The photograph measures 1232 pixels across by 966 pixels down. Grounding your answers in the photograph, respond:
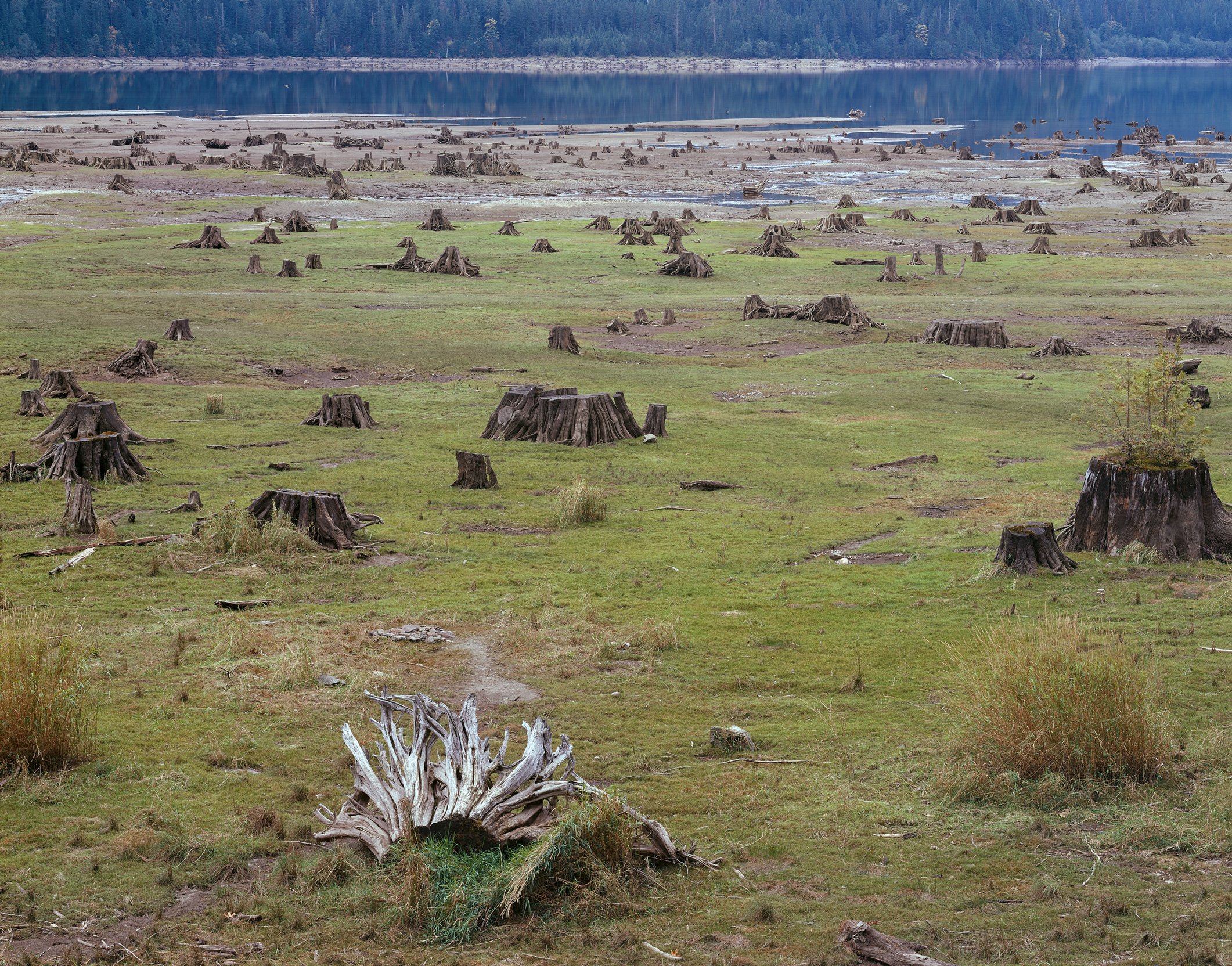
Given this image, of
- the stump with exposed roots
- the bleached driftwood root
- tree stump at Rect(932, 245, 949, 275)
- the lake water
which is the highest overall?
the lake water

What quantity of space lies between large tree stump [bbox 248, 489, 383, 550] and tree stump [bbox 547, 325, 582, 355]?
657 inches

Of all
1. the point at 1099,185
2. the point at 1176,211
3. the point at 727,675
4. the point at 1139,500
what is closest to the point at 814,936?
the point at 727,675

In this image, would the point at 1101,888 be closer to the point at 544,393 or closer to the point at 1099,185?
the point at 544,393

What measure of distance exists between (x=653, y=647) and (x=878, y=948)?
625 cm

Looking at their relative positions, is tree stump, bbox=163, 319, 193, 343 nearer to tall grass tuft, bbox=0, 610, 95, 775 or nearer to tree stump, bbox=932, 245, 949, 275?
tall grass tuft, bbox=0, 610, 95, 775

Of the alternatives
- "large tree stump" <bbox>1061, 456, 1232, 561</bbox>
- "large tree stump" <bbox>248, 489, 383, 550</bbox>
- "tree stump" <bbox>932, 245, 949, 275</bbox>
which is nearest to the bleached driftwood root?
"large tree stump" <bbox>248, 489, 383, 550</bbox>

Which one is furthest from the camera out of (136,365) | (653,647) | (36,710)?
(136,365)

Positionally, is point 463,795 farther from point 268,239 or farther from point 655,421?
point 268,239

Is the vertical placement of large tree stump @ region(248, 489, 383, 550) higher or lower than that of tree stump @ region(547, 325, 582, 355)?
lower

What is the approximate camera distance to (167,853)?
8.25 m

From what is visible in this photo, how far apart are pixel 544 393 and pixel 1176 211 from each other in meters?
52.0

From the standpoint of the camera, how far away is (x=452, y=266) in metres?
45.2

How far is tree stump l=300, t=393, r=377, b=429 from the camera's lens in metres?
24.1

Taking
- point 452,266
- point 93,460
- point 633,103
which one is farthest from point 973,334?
point 633,103
